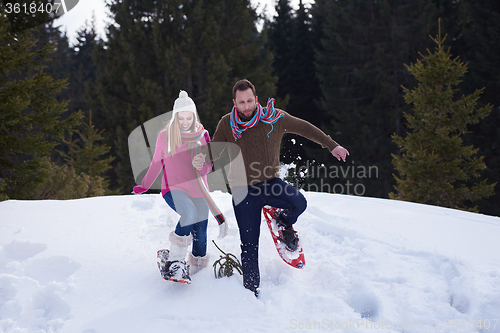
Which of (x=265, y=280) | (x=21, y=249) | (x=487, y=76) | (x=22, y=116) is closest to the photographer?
(x=265, y=280)

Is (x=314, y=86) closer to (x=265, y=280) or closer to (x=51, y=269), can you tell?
Answer: (x=265, y=280)

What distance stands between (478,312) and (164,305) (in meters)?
2.60

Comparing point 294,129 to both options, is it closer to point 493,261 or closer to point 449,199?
point 493,261

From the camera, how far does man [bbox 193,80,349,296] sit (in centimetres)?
334

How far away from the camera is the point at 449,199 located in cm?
956

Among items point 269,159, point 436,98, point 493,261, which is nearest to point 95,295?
point 269,159

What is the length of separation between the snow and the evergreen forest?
13.0ft

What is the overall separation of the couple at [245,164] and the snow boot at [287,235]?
171mm

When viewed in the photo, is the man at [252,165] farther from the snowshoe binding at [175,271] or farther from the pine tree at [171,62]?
the pine tree at [171,62]

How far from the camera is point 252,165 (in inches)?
133

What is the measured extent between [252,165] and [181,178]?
0.69 metres

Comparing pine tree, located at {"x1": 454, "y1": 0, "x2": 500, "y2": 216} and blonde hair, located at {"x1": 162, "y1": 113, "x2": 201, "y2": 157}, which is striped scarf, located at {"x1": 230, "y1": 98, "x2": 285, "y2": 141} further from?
pine tree, located at {"x1": 454, "y1": 0, "x2": 500, "y2": 216}

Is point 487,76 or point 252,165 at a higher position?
point 487,76

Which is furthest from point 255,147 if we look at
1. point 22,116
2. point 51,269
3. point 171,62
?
point 171,62
